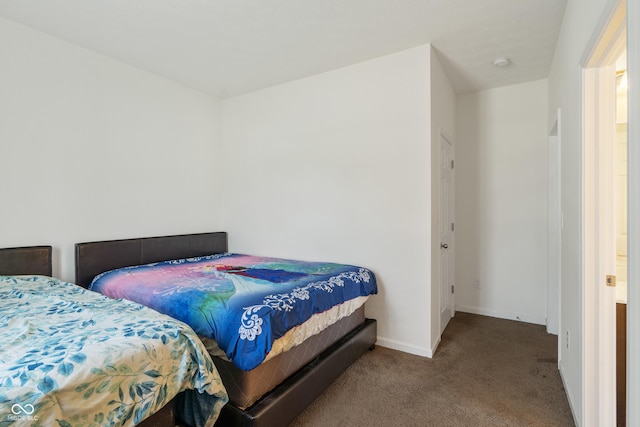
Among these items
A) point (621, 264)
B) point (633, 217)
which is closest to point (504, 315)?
point (621, 264)

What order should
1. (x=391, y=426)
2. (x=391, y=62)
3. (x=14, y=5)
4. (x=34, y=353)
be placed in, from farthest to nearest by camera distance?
(x=391, y=62) → (x=14, y=5) → (x=391, y=426) → (x=34, y=353)

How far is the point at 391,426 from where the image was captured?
6.10ft

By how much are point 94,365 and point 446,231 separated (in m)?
3.21

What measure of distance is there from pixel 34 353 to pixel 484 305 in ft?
13.2

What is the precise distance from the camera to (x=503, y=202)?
3.69m

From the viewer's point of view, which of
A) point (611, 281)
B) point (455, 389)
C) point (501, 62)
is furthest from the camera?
point (501, 62)

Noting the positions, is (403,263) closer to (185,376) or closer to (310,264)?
(310,264)

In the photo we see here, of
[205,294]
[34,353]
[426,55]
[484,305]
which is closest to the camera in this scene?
[34,353]

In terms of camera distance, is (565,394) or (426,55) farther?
(426,55)

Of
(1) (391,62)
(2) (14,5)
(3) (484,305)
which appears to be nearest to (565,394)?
(3) (484,305)

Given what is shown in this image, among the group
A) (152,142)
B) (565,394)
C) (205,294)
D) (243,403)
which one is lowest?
(565,394)

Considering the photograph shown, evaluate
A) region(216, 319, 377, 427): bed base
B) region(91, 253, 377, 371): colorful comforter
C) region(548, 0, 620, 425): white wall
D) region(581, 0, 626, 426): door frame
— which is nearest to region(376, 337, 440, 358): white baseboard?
region(216, 319, 377, 427): bed base

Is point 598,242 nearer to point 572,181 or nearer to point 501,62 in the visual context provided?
point 572,181

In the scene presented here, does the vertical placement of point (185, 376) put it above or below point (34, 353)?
below
